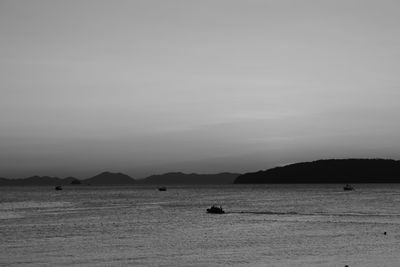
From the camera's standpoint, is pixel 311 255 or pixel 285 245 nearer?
pixel 311 255

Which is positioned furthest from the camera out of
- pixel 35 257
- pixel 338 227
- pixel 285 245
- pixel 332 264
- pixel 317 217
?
pixel 317 217

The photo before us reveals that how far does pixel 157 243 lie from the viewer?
5988 centimetres

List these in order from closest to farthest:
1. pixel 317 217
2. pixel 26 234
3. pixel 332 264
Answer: pixel 332 264
pixel 26 234
pixel 317 217

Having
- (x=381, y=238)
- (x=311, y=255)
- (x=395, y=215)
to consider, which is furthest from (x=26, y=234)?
(x=395, y=215)

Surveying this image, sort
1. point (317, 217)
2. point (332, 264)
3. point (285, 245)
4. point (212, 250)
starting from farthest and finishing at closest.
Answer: point (317, 217), point (285, 245), point (212, 250), point (332, 264)

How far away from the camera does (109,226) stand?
80.8 meters

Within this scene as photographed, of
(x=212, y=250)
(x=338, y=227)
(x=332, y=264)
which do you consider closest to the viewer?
(x=332, y=264)

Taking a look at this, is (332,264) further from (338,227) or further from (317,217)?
(317,217)

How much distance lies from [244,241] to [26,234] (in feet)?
87.1

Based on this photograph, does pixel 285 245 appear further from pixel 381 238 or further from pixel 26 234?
pixel 26 234

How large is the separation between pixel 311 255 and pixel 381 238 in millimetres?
16458

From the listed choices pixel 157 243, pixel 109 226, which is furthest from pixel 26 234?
pixel 157 243

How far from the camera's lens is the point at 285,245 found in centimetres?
5719

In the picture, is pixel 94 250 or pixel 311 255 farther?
pixel 94 250
